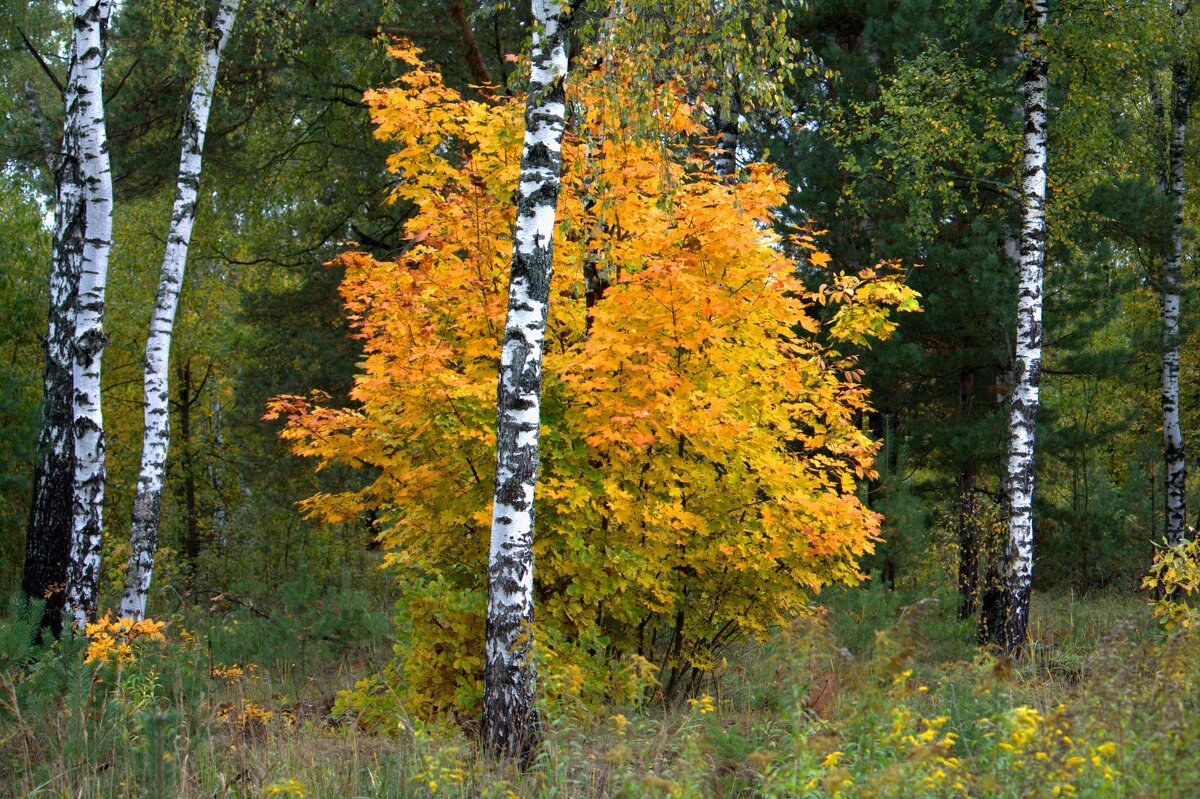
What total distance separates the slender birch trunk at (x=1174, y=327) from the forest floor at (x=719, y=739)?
19.3 ft

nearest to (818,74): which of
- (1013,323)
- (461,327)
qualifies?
(1013,323)

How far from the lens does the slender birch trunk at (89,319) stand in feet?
24.7

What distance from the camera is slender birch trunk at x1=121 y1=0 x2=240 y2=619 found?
8.65 m

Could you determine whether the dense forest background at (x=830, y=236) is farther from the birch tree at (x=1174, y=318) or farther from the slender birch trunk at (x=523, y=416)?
the slender birch trunk at (x=523, y=416)

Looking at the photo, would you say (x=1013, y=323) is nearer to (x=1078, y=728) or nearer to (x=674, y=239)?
(x=674, y=239)

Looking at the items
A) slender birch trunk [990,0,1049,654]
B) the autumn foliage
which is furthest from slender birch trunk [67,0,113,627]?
slender birch trunk [990,0,1049,654]

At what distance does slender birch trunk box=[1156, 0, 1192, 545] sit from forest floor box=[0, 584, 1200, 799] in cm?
588

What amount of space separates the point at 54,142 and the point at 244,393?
4.48m

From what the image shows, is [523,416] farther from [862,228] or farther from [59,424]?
[862,228]

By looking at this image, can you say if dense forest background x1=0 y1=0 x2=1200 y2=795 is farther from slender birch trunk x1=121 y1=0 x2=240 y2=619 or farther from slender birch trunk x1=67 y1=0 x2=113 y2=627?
slender birch trunk x1=67 y1=0 x2=113 y2=627

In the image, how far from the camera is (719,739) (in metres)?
5.14

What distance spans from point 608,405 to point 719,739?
2106mm

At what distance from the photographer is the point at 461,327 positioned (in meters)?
6.92

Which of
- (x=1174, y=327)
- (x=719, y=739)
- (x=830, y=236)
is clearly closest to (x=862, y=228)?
(x=830, y=236)
